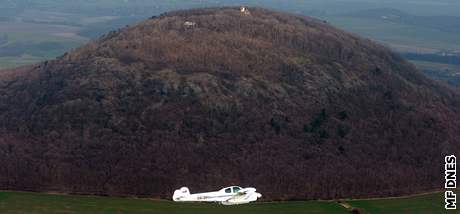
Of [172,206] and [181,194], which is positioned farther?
[172,206]

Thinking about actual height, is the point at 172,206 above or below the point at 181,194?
below

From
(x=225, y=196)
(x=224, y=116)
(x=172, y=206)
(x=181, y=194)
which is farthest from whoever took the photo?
(x=224, y=116)

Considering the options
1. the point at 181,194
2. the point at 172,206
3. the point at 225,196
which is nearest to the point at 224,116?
the point at 172,206

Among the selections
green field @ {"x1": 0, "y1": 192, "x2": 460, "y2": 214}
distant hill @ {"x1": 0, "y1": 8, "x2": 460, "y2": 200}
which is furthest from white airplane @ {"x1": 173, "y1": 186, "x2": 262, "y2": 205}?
distant hill @ {"x1": 0, "y1": 8, "x2": 460, "y2": 200}

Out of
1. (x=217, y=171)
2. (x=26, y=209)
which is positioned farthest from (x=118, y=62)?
(x=26, y=209)

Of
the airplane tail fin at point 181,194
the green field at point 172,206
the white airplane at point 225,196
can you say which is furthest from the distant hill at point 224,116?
the white airplane at point 225,196

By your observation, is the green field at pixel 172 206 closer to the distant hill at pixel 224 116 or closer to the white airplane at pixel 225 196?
the white airplane at pixel 225 196

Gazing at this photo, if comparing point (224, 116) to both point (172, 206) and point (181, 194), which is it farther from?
point (181, 194)
